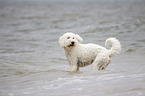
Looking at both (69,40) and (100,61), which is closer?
(100,61)

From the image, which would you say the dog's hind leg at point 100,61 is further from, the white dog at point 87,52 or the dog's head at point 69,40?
the dog's head at point 69,40

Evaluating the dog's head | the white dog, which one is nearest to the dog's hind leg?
the white dog

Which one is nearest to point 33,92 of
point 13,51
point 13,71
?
point 13,71

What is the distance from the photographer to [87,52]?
817 centimetres

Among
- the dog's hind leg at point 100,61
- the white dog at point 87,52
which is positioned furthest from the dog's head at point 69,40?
the dog's hind leg at point 100,61

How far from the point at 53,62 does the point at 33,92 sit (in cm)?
450

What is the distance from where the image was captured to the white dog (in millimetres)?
7910

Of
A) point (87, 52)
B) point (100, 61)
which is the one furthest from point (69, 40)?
point (100, 61)

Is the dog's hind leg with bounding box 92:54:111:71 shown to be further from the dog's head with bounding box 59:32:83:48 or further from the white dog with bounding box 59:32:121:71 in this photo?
the dog's head with bounding box 59:32:83:48

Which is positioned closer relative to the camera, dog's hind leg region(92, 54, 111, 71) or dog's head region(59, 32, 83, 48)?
dog's hind leg region(92, 54, 111, 71)

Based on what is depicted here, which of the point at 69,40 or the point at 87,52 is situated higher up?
the point at 69,40

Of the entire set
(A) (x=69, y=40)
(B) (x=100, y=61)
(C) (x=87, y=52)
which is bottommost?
(B) (x=100, y=61)

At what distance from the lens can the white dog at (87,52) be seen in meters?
7.91

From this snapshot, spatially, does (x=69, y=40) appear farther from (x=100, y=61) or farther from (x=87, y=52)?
(x=100, y=61)
